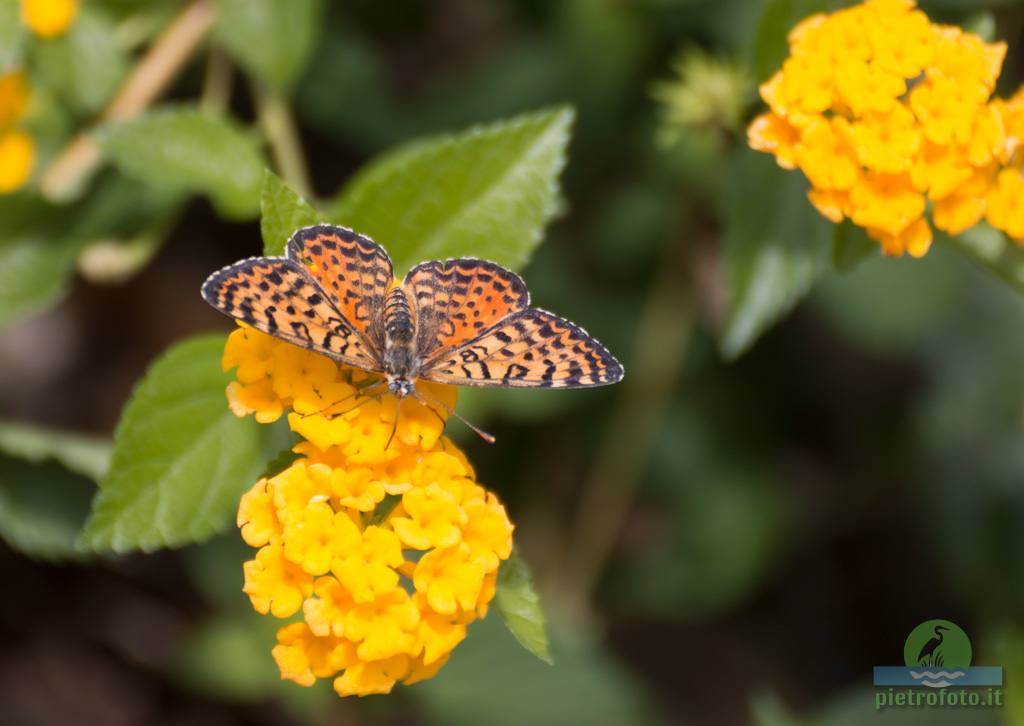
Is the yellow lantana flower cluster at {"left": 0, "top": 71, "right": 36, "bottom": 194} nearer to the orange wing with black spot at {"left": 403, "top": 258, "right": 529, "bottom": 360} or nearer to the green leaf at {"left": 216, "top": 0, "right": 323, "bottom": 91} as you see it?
the green leaf at {"left": 216, "top": 0, "right": 323, "bottom": 91}

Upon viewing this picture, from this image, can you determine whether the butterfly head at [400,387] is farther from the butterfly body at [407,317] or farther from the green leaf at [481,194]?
the green leaf at [481,194]

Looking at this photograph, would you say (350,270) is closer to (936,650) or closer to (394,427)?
(394,427)

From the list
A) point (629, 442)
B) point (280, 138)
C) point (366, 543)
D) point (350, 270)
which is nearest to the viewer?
point (366, 543)

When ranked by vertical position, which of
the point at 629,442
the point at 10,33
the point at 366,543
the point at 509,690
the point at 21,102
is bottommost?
the point at 509,690

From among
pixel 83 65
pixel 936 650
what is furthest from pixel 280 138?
pixel 936 650

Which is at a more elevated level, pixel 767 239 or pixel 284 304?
pixel 284 304

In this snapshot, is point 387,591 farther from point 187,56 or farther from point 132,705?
point 132,705
